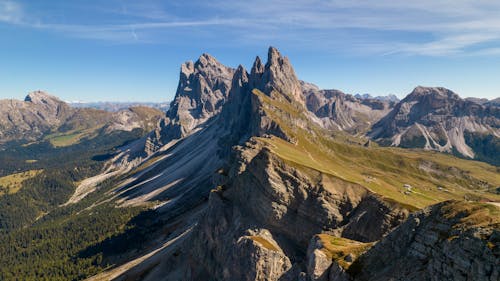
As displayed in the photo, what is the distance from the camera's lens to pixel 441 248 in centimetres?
3503

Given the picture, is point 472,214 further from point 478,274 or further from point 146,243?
point 146,243

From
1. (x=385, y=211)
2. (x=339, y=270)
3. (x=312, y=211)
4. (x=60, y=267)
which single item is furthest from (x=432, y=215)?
(x=60, y=267)

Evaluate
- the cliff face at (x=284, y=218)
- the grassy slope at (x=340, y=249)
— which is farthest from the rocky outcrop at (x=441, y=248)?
the cliff face at (x=284, y=218)

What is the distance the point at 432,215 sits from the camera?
134ft

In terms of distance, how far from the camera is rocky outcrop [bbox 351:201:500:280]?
3061cm

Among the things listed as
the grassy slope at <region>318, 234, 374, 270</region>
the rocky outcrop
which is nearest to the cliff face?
the grassy slope at <region>318, 234, 374, 270</region>

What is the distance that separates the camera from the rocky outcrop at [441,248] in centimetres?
3061

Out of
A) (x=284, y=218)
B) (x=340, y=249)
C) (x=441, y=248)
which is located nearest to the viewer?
(x=441, y=248)

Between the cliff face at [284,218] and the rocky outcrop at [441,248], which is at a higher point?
the rocky outcrop at [441,248]

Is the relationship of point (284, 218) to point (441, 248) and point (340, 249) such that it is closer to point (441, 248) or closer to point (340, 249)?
point (340, 249)

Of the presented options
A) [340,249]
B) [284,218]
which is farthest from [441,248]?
[284,218]

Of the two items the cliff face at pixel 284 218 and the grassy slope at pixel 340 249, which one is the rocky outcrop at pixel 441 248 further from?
the cliff face at pixel 284 218

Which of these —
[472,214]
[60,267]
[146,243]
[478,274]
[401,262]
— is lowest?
[60,267]

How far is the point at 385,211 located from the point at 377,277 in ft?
115
